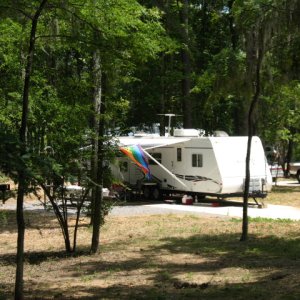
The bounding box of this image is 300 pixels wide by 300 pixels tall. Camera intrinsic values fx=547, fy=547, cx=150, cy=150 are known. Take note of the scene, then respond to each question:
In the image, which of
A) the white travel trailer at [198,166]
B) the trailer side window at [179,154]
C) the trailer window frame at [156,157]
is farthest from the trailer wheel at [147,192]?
the trailer side window at [179,154]

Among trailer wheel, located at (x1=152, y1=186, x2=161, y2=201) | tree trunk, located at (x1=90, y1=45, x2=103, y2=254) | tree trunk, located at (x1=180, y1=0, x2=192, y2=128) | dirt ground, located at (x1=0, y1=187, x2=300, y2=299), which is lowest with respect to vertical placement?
dirt ground, located at (x1=0, y1=187, x2=300, y2=299)

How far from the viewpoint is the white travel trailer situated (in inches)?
781

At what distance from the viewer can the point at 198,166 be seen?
809 inches

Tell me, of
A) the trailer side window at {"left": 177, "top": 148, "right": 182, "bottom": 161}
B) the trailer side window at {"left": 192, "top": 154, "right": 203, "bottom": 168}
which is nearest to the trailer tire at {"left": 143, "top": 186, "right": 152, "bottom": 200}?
the trailer side window at {"left": 177, "top": 148, "right": 182, "bottom": 161}

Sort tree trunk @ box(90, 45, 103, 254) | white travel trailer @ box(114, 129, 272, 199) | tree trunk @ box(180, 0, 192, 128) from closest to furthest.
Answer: tree trunk @ box(90, 45, 103, 254), white travel trailer @ box(114, 129, 272, 199), tree trunk @ box(180, 0, 192, 128)

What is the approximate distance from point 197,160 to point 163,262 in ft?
38.0

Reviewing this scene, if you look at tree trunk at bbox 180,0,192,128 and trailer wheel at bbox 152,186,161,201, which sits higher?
tree trunk at bbox 180,0,192,128

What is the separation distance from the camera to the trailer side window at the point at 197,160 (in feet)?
67.3

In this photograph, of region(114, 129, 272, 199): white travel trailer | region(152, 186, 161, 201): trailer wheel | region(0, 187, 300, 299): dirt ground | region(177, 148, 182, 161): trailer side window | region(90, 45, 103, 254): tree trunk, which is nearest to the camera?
region(0, 187, 300, 299): dirt ground

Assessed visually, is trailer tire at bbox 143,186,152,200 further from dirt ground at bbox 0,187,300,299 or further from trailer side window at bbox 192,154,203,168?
dirt ground at bbox 0,187,300,299

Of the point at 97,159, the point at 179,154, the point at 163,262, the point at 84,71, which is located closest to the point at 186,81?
the point at 179,154

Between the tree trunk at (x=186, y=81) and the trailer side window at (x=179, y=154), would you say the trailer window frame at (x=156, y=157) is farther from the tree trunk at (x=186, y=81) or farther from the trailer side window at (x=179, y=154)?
the tree trunk at (x=186, y=81)

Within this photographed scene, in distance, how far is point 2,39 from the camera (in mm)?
10070

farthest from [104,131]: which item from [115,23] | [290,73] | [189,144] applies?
[189,144]
